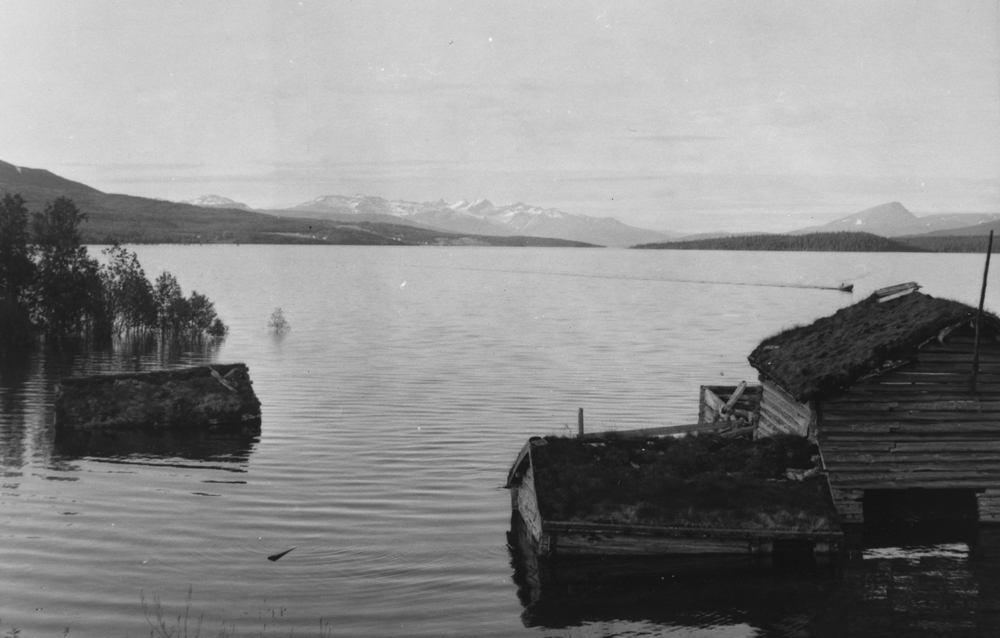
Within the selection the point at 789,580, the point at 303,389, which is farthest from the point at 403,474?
the point at 303,389

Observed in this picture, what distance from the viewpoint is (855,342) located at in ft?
75.7

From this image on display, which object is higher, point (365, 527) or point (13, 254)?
point (13, 254)

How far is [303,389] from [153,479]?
50.3 ft

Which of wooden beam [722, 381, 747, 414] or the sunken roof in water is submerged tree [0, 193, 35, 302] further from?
the sunken roof in water

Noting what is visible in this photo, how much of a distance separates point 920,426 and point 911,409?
1.36 feet

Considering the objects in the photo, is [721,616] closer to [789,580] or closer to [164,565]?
[789,580]

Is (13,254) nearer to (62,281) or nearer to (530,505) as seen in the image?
(62,281)

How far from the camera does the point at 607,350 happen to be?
5897 cm

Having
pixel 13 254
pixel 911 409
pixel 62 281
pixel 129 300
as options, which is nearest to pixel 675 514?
pixel 911 409

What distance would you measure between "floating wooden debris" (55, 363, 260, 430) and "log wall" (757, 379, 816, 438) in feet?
56.0

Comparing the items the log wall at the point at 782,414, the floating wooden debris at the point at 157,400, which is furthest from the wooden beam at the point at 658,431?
the floating wooden debris at the point at 157,400

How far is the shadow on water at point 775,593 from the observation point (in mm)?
16953

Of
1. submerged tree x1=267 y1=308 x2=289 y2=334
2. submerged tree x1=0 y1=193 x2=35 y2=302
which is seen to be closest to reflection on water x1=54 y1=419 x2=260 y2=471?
submerged tree x1=0 y1=193 x2=35 y2=302

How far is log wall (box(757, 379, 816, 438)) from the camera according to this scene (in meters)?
21.9
